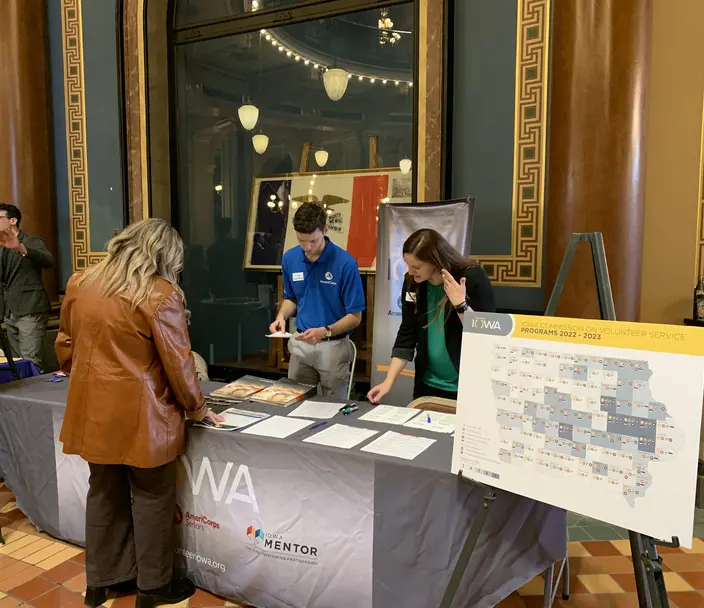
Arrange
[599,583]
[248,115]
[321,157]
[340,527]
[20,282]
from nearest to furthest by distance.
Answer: [340,527]
[599,583]
[20,282]
[321,157]
[248,115]

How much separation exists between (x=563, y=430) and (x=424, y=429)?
693 millimetres

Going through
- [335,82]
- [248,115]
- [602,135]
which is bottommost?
[602,135]

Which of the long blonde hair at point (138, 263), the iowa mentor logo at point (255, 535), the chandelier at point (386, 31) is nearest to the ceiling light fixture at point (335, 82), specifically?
the chandelier at point (386, 31)

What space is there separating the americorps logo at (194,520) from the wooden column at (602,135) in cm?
223

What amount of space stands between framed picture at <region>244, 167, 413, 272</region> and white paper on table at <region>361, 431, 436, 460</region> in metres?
2.96

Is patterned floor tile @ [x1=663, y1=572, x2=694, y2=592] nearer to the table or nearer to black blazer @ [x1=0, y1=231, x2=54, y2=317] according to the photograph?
the table

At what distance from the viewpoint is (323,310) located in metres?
2.94

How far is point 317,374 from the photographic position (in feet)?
9.98

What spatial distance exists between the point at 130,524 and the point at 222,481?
1.34ft

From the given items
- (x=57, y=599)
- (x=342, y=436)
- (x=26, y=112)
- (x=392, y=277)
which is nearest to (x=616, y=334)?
(x=342, y=436)

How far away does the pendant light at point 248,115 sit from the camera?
5.62 m

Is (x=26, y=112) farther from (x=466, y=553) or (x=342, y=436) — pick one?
(x=466, y=553)

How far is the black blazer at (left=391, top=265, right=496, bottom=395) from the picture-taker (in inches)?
85.3

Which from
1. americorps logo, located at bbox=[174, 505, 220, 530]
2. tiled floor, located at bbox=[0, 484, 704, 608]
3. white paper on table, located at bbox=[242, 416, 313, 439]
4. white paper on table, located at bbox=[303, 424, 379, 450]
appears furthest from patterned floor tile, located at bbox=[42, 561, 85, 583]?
white paper on table, located at bbox=[303, 424, 379, 450]
